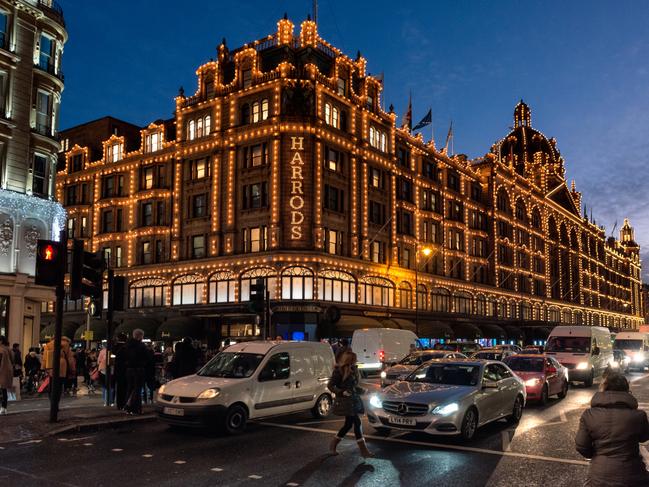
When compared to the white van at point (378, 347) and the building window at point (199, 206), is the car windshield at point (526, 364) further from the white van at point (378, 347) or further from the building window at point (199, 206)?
the building window at point (199, 206)

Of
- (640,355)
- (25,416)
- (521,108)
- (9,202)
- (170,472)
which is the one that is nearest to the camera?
(170,472)

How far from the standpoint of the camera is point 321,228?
43.2 meters

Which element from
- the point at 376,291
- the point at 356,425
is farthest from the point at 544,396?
the point at 376,291

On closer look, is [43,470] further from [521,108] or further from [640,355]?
[521,108]

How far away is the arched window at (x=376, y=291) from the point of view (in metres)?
46.9

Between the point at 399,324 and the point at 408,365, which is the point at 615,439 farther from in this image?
the point at 399,324

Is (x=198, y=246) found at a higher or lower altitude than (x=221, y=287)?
higher

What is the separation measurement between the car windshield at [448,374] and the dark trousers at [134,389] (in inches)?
255

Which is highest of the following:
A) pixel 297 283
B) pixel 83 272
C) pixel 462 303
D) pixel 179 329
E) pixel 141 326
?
pixel 297 283

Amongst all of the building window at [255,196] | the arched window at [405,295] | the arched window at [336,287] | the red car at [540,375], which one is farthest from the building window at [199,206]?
the red car at [540,375]

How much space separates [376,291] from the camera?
4850 cm

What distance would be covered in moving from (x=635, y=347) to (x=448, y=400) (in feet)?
115

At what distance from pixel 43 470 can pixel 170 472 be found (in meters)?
1.96

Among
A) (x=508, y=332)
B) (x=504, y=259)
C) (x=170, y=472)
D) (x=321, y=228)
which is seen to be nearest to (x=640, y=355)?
(x=321, y=228)
